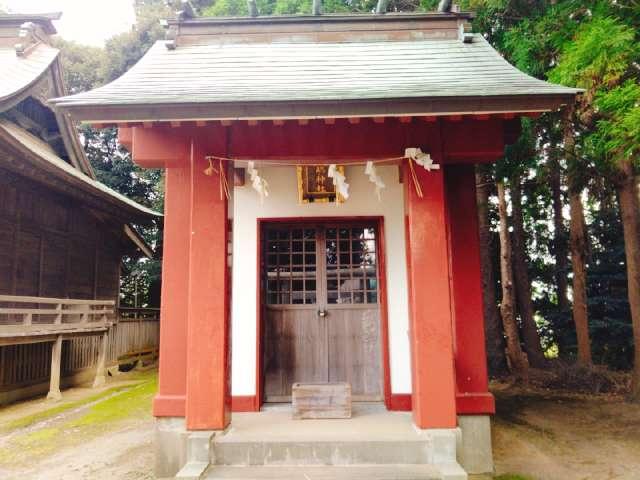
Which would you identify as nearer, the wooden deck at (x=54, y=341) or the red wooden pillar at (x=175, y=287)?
the red wooden pillar at (x=175, y=287)

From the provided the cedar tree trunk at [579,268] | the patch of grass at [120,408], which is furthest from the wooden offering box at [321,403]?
the cedar tree trunk at [579,268]

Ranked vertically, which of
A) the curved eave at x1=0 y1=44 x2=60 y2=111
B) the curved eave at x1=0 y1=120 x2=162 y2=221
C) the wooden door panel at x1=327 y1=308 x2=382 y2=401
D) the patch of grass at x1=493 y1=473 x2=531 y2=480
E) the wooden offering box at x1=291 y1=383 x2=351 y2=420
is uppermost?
the curved eave at x1=0 y1=44 x2=60 y2=111

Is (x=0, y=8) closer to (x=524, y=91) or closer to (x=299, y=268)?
(x=299, y=268)

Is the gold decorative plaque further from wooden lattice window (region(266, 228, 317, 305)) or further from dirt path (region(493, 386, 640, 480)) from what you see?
dirt path (region(493, 386, 640, 480))

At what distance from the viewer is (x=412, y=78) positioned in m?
4.50

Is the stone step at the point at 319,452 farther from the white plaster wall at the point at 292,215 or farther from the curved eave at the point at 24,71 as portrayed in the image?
the curved eave at the point at 24,71

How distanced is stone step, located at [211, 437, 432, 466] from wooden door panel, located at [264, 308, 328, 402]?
1.68 m

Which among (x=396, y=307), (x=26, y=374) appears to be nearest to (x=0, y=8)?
(x=26, y=374)

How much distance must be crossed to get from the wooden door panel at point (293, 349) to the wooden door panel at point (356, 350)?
0.13m

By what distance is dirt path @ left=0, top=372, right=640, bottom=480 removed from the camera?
4758 millimetres

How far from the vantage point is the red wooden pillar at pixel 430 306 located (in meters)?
3.93

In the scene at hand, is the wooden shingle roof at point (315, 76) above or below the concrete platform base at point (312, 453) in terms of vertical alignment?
above

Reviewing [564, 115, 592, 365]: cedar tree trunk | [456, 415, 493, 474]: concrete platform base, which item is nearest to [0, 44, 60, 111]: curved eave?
[456, 415, 493, 474]: concrete platform base

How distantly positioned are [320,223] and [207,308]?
2219 mm
